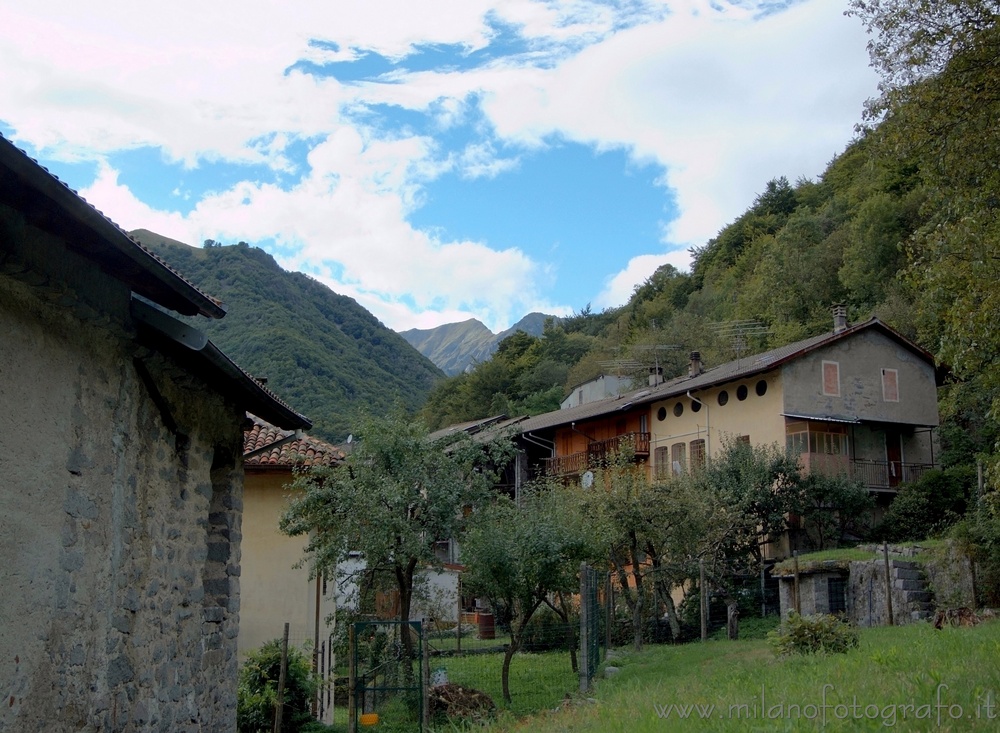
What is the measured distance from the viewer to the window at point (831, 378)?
94.7 feet

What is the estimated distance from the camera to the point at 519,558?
13.6 m

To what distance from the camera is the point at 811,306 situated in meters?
45.4

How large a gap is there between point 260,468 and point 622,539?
10111 millimetres

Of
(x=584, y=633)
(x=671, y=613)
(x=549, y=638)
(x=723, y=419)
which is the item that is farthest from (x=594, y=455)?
(x=584, y=633)

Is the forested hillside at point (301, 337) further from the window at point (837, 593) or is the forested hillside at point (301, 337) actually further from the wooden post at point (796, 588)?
the window at point (837, 593)

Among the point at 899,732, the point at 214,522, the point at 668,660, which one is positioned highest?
the point at 214,522

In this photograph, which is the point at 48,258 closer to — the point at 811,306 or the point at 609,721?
the point at 609,721

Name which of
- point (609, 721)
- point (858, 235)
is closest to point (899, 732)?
point (609, 721)

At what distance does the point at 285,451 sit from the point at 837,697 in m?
10.3

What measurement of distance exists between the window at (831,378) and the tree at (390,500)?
18.3 m

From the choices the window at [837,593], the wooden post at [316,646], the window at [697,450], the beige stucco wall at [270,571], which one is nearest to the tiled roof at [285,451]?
the beige stucco wall at [270,571]

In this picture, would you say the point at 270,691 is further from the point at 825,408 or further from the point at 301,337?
the point at 301,337

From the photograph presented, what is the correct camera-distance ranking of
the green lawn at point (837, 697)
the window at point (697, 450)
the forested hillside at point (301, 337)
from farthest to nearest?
the forested hillside at point (301, 337) < the window at point (697, 450) < the green lawn at point (837, 697)

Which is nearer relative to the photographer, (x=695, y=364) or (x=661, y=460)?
(x=661, y=460)
